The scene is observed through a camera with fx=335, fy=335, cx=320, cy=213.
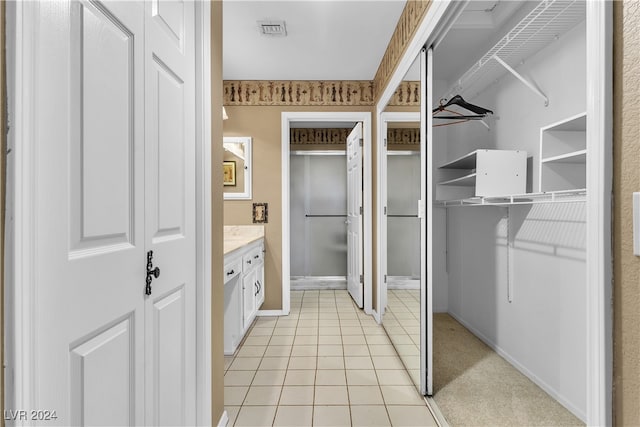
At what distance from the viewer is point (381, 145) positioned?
318cm

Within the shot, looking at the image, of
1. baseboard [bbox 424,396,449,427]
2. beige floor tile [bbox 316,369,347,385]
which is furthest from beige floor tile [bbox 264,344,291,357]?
baseboard [bbox 424,396,449,427]

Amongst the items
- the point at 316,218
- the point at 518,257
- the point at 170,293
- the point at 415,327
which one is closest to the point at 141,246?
the point at 170,293

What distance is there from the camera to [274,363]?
7.89 feet

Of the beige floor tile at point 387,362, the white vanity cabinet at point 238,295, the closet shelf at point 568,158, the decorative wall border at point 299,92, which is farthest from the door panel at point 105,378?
the decorative wall border at point 299,92

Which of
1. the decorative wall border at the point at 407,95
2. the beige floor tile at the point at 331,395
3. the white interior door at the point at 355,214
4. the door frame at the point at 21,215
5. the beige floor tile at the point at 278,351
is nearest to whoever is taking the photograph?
the door frame at the point at 21,215

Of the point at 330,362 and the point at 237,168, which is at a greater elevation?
the point at 237,168

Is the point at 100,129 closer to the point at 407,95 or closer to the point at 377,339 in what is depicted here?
the point at 407,95

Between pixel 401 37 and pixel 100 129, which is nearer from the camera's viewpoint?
pixel 100 129

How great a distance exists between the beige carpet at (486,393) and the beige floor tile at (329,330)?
0.85 metres

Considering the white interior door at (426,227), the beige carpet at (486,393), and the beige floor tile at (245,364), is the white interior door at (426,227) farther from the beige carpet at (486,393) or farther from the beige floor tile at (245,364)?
the beige floor tile at (245,364)

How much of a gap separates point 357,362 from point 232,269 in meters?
1.12

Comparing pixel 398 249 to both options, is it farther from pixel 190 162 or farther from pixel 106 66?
pixel 106 66

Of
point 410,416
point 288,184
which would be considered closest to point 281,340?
point 410,416

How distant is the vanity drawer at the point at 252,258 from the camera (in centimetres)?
279
